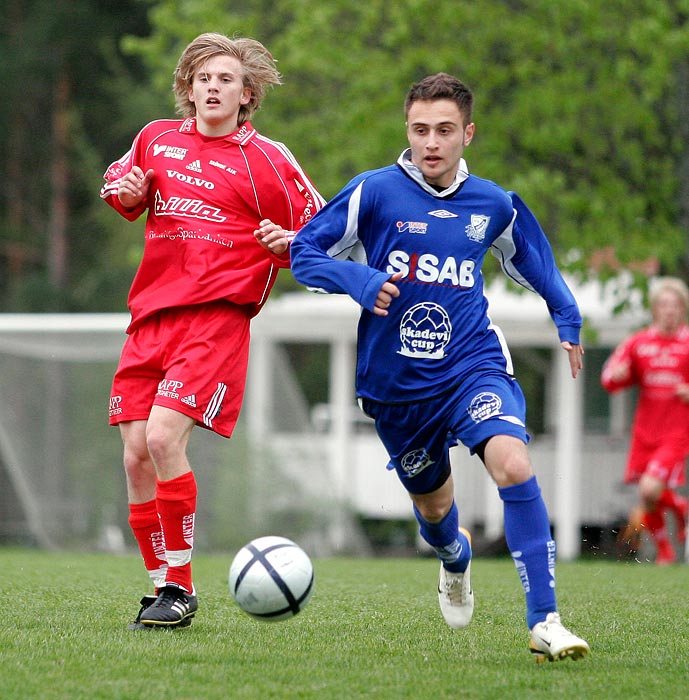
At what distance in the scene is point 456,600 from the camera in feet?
19.1

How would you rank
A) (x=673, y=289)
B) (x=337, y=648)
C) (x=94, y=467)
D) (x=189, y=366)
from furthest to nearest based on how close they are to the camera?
1. (x=94, y=467)
2. (x=673, y=289)
3. (x=189, y=366)
4. (x=337, y=648)

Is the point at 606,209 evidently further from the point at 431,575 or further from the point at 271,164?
the point at 271,164

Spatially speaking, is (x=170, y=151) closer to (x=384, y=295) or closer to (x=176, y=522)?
(x=384, y=295)

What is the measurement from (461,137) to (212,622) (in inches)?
94.8

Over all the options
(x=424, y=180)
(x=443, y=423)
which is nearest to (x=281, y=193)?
(x=424, y=180)

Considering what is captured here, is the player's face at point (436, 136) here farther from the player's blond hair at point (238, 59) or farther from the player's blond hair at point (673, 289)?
the player's blond hair at point (673, 289)

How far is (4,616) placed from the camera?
5781mm

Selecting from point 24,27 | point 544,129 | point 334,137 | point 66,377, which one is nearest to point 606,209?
point 544,129

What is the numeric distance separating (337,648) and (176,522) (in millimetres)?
927

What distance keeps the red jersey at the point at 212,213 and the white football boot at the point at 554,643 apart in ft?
6.29

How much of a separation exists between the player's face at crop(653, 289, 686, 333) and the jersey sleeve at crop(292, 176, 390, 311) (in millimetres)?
6834

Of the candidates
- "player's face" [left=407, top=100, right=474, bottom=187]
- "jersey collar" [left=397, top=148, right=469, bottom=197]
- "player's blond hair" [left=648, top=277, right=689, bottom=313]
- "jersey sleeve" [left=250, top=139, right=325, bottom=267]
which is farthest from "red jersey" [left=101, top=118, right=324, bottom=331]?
"player's blond hair" [left=648, top=277, right=689, bottom=313]

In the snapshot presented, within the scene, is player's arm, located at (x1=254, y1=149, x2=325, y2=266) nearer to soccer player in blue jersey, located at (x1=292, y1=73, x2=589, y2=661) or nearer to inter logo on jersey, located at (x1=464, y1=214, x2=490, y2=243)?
soccer player in blue jersey, located at (x1=292, y1=73, x2=589, y2=661)

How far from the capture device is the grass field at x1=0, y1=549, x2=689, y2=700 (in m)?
4.31
